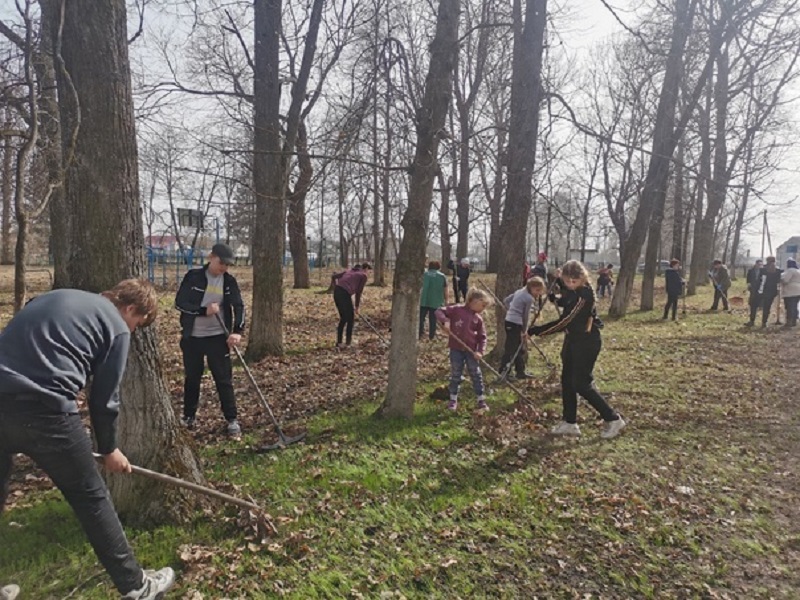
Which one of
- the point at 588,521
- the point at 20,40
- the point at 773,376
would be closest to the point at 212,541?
the point at 588,521

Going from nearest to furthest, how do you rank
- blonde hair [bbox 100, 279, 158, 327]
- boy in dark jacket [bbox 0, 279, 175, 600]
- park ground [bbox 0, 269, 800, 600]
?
1. boy in dark jacket [bbox 0, 279, 175, 600]
2. blonde hair [bbox 100, 279, 158, 327]
3. park ground [bbox 0, 269, 800, 600]

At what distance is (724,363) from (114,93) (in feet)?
33.5

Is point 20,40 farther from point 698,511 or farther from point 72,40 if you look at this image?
point 698,511

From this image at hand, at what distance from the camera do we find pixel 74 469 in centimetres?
249

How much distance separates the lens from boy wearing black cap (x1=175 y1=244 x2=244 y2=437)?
204 inches

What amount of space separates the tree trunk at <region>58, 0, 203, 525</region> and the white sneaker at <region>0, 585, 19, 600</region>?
2.38 ft

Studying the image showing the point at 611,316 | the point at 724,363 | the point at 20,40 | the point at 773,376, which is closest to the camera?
the point at 20,40

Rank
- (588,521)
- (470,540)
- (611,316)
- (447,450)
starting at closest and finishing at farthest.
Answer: (470,540) < (588,521) < (447,450) < (611,316)

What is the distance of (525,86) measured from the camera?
7.54m

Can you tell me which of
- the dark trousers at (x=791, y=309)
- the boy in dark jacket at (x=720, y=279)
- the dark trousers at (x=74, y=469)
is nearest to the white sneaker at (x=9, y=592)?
the dark trousers at (x=74, y=469)

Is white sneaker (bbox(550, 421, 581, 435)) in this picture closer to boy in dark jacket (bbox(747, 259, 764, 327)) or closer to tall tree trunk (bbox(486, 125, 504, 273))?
tall tree trunk (bbox(486, 125, 504, 273))

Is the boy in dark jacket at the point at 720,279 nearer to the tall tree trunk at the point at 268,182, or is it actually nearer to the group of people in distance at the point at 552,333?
the group of people in distance at the point at 552,333

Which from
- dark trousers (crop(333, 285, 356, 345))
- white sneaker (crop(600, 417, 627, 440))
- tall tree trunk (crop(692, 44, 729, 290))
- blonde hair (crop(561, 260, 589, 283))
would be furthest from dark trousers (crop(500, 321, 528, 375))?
tall tree trunk (crop(692, 44, 729, 290))

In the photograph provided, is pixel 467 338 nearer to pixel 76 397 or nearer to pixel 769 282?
pixel 76 397
